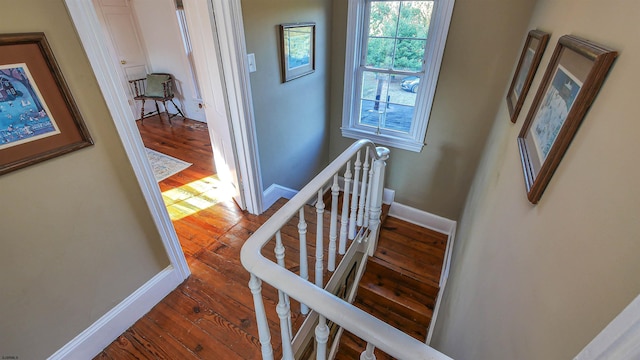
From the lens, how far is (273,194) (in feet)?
7.70

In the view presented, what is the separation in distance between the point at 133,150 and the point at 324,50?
6.40ft

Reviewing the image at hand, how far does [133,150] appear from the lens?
1.25 metres

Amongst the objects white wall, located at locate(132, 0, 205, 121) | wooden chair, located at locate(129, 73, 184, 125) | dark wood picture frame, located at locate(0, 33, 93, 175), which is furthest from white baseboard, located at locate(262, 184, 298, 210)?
wooden chair, located at locate(129, 73, 184, 125)

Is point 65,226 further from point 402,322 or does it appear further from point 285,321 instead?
point 402,322

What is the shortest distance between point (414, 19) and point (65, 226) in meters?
2.71

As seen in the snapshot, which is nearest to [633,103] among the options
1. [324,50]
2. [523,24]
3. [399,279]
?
[523,24]

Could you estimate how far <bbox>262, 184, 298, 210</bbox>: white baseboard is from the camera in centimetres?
226

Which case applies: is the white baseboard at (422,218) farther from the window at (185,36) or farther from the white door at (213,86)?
the window at (185,36)

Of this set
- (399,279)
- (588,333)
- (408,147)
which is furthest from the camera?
(408,147)

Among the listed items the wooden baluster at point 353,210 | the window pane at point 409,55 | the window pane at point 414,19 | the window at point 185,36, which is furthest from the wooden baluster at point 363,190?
the window at point 185,36

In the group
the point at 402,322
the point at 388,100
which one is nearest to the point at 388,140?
the point at 388,100

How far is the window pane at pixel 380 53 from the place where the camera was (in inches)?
97.9

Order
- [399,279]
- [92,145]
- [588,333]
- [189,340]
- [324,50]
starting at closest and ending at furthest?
[588,333], [92,145], [189,340], [399,279], [324,50]

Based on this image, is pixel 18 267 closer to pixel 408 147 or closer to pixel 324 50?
pixel 324 50
